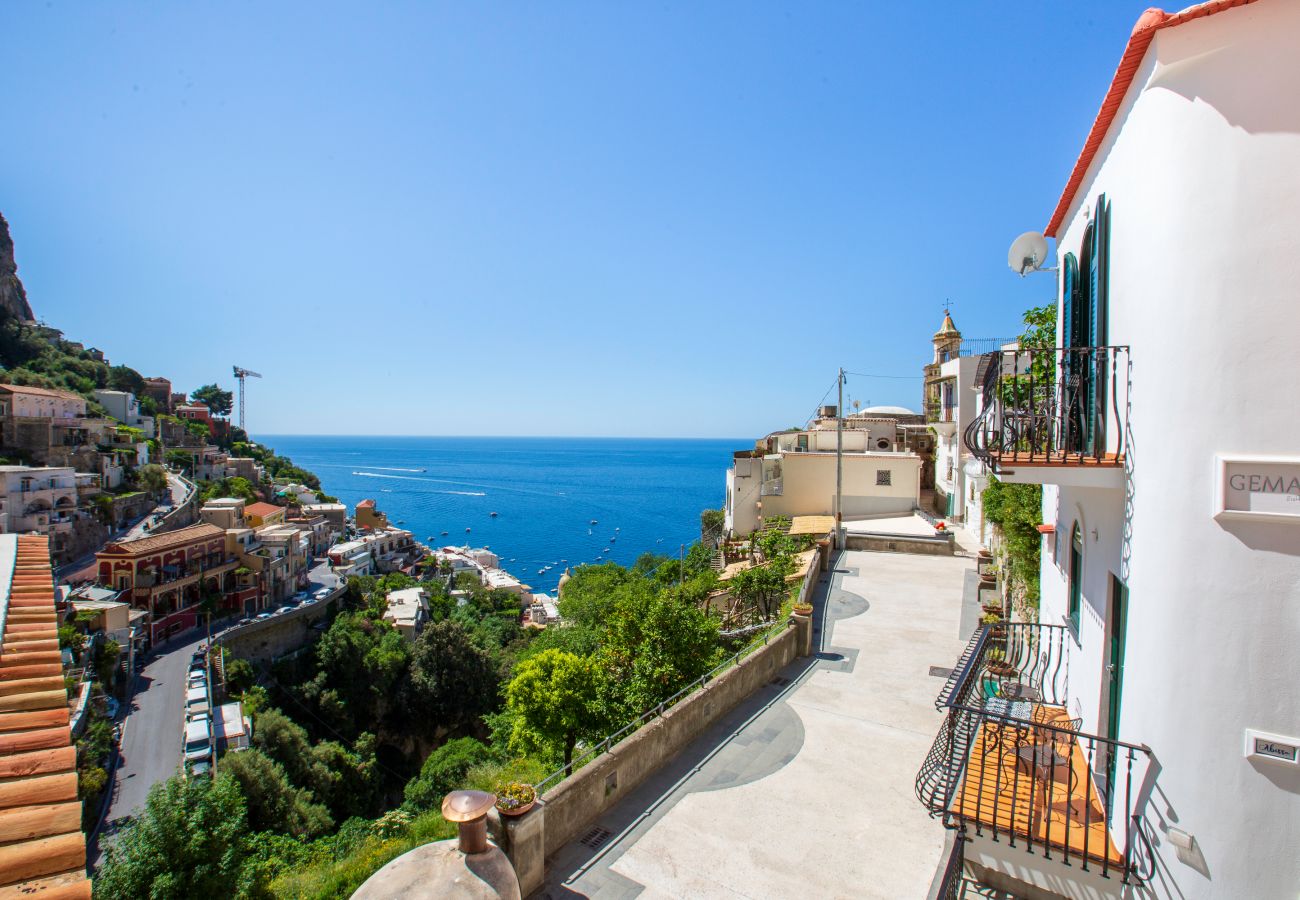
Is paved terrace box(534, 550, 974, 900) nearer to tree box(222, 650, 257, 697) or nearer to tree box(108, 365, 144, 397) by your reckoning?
tree box(222, 650, 257, 697)

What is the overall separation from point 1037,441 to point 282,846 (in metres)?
27.2

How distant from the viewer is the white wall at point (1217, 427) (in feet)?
11.8

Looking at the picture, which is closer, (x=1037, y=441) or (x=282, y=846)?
(x=1037, y=441)

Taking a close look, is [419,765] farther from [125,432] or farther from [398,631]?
[125,432]

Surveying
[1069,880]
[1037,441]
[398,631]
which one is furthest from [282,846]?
[398,631]

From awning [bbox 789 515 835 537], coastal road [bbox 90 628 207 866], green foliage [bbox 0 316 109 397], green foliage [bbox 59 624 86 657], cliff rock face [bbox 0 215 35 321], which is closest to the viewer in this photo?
awning [bbox 789 515 835 537]

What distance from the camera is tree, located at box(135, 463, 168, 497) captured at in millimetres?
69938

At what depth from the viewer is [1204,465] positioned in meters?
3.91

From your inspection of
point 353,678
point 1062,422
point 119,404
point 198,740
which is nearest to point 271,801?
point 198,740

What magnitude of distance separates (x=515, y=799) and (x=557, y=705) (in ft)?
34.7

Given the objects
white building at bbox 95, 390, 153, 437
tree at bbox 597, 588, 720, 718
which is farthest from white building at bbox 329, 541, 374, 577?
tree at bbox 597, 588, 720, 718

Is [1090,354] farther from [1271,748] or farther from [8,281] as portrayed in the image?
[8,281]

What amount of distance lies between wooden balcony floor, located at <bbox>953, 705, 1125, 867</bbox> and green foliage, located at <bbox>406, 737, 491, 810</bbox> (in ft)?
88.1

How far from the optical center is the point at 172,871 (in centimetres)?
1338
